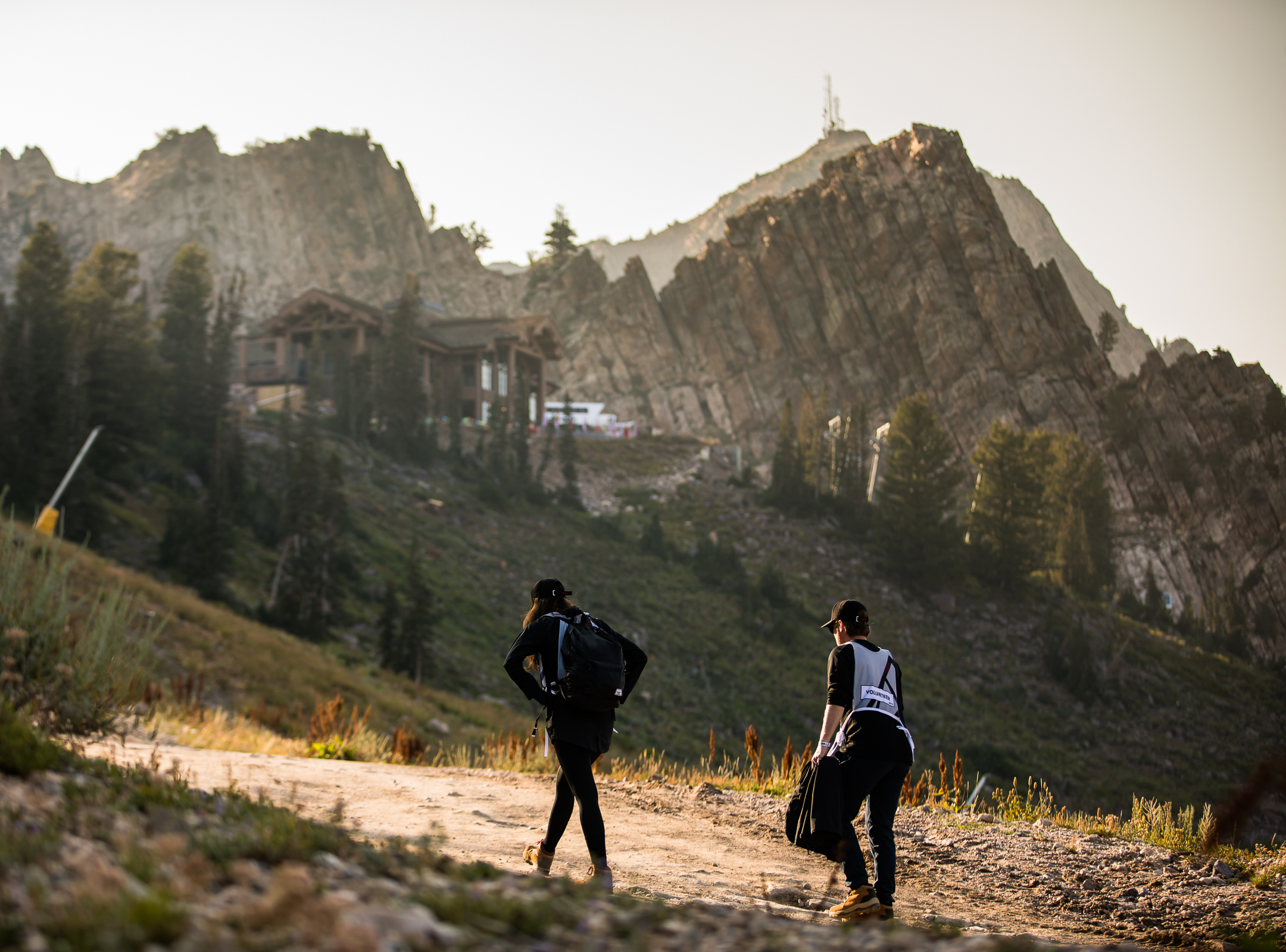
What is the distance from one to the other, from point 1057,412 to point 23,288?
81.0 meters

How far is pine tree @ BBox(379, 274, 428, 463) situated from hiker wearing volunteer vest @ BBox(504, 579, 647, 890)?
44.4 meters

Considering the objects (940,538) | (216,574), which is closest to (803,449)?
(940,538)

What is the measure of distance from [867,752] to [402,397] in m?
48.1

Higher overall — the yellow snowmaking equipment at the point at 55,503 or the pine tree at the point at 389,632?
the yellow snowmaking equipment at the point at 55,503

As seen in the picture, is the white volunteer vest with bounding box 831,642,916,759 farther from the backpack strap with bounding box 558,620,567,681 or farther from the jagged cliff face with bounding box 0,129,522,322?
the jagged cliff face with bounding box 0,129,522,322

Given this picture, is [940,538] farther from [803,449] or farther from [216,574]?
[216,574]

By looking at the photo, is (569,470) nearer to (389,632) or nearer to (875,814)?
(389,632)

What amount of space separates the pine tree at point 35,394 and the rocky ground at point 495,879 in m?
23.6

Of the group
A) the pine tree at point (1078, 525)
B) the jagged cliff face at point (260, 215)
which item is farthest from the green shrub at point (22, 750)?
the jagged cliff face at point (260, 215)

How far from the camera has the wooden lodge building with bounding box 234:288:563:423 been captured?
2228 inches

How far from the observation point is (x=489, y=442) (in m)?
54.0

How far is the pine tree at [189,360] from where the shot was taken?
39.1 metres

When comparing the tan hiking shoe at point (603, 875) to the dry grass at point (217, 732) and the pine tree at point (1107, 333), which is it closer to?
the dry grass at point (217, 732)

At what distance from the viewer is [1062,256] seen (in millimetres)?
123062
